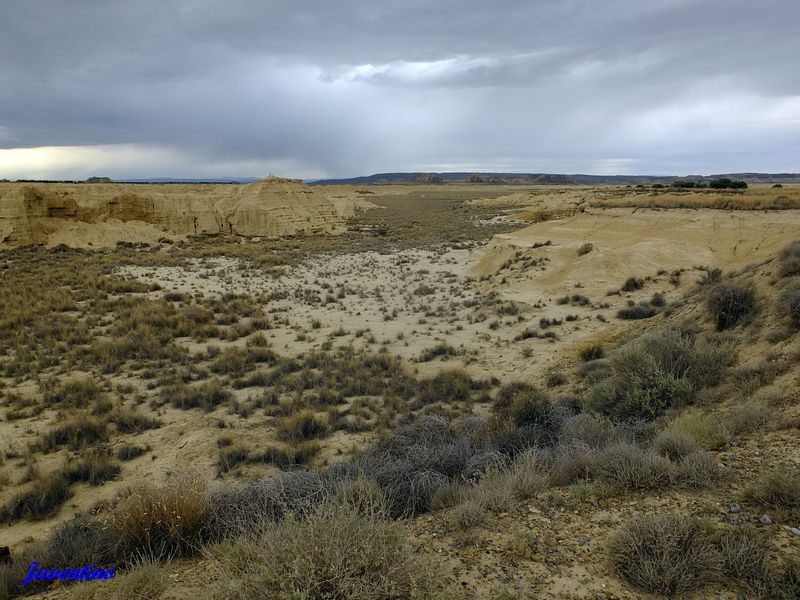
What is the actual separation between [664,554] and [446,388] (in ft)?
18.3

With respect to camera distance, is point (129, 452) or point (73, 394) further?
point (73, 394)

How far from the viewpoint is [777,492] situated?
332cm

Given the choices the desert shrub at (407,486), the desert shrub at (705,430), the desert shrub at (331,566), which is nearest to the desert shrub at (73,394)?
the desert shrub at (407,486)

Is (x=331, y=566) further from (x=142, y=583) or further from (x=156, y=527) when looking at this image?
(x=156, y=527)

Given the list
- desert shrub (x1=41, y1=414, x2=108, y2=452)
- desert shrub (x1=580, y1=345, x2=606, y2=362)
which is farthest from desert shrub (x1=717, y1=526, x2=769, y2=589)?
desert shrub (x1=41, y1=414, x2=108, y2=452)

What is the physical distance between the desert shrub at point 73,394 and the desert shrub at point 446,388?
5.87 meters

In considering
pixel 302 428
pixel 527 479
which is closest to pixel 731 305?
pixel 527 479

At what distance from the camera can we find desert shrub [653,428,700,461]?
4137 mm

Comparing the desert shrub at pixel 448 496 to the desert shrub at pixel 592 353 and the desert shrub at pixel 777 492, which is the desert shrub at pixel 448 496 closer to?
the desert shrub at pixel 777 492

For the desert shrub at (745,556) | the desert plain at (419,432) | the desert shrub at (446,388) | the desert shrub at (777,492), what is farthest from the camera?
the desert shrub at (446,388)

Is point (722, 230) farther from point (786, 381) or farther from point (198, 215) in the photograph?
point (198, 215)

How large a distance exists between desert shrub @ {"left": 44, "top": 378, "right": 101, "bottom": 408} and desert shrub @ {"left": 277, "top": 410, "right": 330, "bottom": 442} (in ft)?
12.7

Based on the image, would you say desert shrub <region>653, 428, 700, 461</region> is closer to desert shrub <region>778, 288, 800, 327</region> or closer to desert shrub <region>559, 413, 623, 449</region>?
desert shrub <region>559, 413, 623, 449</region>

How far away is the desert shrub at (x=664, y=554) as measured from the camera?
108 inches
